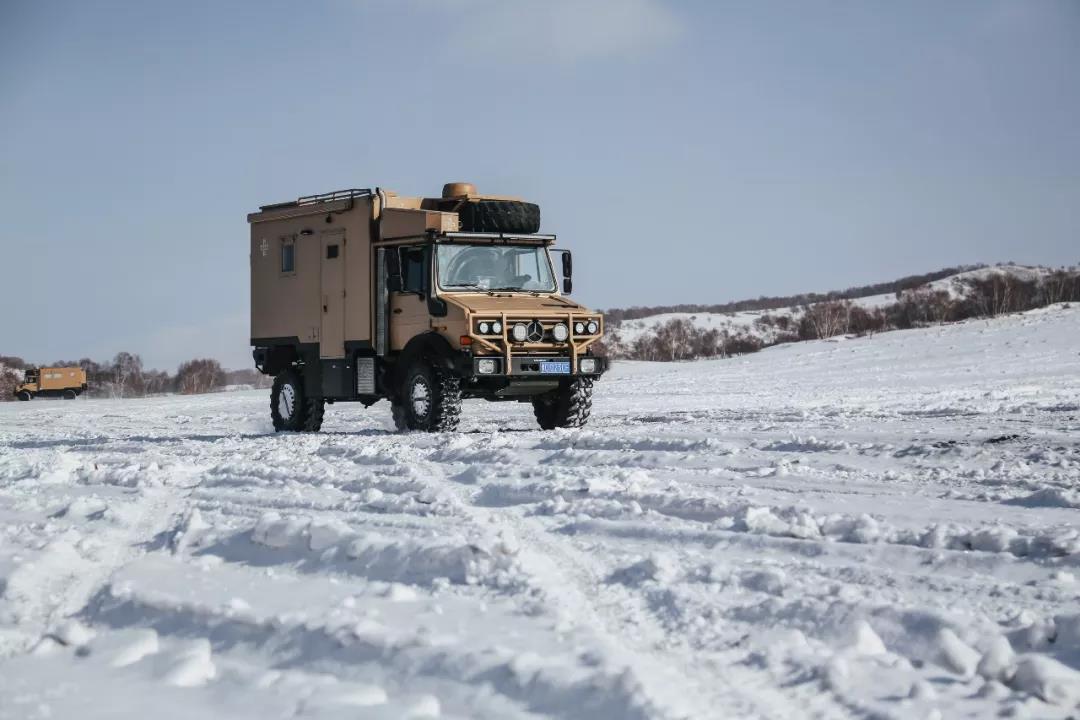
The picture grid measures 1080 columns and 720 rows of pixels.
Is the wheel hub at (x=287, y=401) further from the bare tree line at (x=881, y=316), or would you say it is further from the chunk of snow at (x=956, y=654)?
the bare tree line at (x=881, y=316)

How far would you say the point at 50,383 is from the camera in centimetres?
5800

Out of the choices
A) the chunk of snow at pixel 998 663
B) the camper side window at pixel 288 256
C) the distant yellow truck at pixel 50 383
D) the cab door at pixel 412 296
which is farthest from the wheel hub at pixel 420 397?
the distant yellow truck at pixel 50 383

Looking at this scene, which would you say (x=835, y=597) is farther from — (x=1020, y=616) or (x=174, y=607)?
(x=174, y=607)

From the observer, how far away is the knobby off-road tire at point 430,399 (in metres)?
14.5

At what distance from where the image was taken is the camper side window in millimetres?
16891

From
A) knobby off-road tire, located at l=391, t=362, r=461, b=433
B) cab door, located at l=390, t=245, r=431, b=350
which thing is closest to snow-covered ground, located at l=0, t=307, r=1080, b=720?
knobby off-road tire, located at l=391, t=362, r=461, b=433

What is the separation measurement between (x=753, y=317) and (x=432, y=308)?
59529mm

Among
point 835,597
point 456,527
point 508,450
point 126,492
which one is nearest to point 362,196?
point 508,450

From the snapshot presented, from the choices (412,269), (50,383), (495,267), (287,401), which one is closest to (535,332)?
(495,267)

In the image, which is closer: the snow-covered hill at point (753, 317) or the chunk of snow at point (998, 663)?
the chunk of snow at point (998, 663)

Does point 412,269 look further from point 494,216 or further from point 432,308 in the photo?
point 494,216

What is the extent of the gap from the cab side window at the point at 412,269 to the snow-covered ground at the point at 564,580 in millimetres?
3713

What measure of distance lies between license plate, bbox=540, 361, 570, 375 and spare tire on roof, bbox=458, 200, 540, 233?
6.14 feet

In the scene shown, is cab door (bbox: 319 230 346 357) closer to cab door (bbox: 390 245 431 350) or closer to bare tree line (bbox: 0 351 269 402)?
cab door (bbox: 390 245 431 350)
